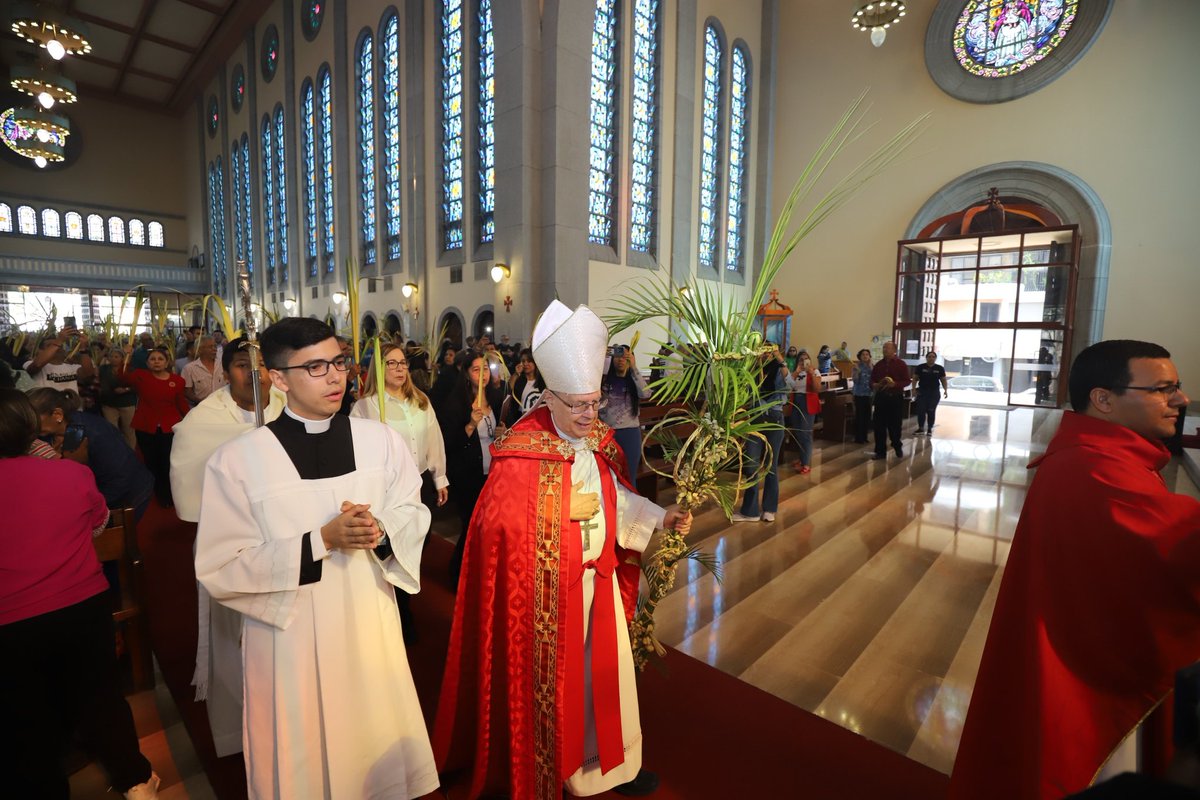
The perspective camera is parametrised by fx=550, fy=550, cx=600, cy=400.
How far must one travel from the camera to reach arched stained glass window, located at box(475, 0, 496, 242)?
40.8 feet

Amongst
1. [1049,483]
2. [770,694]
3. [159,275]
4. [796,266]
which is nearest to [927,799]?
[770,694]

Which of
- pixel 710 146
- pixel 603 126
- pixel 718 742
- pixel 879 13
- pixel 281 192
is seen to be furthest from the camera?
pixel 281 192

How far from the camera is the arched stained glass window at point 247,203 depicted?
22188mm

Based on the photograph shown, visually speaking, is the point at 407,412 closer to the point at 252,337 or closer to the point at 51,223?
the point at 252,337

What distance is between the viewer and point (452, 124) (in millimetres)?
13531

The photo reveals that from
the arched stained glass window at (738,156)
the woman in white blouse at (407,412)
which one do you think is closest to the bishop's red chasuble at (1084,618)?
the woman in white blouse at (407,412)

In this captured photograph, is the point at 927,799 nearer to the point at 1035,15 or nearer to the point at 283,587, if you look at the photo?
the point at 283,587

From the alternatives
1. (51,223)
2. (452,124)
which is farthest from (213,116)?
(452,124)

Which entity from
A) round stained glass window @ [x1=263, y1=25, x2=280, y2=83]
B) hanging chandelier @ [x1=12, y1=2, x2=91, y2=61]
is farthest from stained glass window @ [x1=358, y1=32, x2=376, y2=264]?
round stained glass window @ [x1=263, y1=25, x2=280, y2=83]

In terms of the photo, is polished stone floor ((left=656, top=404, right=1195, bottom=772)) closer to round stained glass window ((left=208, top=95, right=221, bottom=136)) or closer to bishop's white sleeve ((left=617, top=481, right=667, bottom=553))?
bishop's white sleeve ((left=617, top=481, right=667, bottom=553))

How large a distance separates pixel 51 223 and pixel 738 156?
28.5m

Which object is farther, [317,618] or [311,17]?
[311,17]

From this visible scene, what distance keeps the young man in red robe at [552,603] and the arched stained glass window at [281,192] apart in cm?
2184

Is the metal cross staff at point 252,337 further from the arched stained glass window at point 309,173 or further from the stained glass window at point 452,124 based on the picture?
the arched stained glass window at point 309,173
